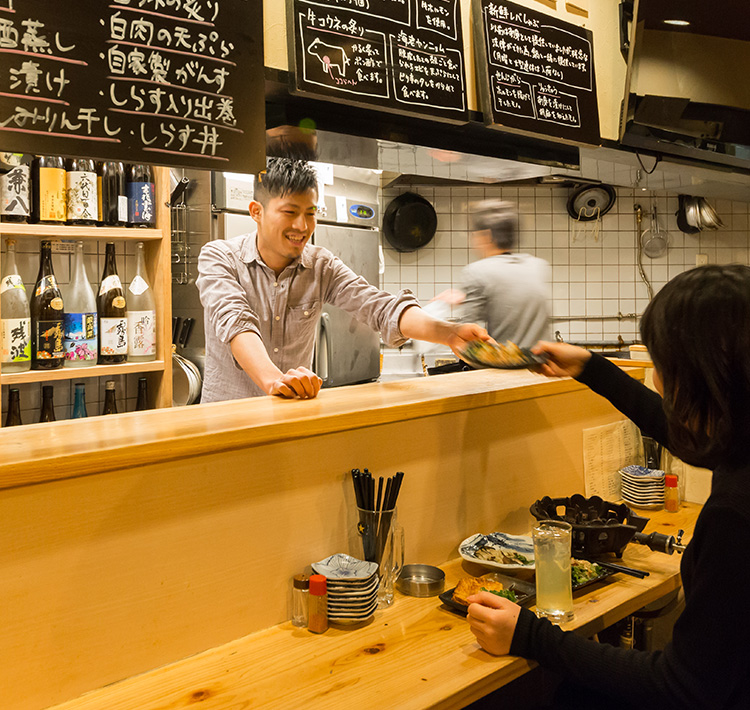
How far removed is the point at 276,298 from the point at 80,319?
2.59 ft

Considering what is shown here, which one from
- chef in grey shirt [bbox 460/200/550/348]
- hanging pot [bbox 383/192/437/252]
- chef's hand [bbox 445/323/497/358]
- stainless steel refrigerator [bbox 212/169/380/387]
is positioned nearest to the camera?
chef's hand [bbox 445/323/497/358]

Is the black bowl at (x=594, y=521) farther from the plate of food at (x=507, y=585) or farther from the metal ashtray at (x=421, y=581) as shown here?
the metal ashtray at (x=421, y=581)

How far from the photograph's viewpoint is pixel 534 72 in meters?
2.29

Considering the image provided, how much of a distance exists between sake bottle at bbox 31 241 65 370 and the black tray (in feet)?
5.74

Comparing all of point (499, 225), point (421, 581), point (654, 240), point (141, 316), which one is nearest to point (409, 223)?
point (654, 240)

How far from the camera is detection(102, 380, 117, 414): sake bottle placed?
2789mm

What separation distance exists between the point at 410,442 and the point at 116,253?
180 cm

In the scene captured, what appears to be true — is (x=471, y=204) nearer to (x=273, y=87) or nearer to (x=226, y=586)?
(x=273, y=87)

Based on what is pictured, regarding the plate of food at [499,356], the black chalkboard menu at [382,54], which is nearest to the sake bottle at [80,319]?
the black chalkboard menu at [382,54]

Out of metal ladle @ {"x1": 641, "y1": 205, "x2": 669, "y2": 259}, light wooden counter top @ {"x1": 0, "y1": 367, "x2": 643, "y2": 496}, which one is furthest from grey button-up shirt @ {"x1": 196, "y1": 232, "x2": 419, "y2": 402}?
metal ladle @ {"x1": 641, "y1": 205, "x2": 669, "y2": 259}

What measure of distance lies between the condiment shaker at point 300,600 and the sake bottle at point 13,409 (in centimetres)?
161

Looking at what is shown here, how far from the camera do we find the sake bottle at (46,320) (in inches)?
99.3

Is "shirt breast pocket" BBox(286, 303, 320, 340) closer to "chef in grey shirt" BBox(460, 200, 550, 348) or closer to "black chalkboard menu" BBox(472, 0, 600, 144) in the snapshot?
"black chalkboard menu" BBox(472, 0, 600, 144)

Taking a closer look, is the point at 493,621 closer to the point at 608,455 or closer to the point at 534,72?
the point at 608,455
